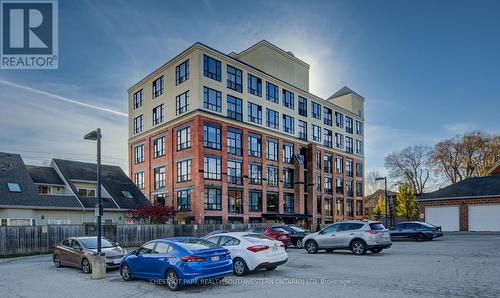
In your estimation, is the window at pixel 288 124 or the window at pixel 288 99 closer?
the window at pixel 288 124

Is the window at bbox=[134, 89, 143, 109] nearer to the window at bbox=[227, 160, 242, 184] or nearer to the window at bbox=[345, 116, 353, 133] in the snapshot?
the window at bbox=[227, 160, 242, 184]

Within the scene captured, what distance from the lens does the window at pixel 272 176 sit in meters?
48.0

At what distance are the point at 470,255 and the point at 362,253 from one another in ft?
15.1

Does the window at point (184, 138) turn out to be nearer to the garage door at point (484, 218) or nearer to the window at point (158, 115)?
the window at point (158, 115)

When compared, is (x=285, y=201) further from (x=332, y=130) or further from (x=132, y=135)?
(x=132, y=135)

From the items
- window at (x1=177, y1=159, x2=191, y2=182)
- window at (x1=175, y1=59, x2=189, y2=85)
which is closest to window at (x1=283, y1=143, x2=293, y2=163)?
window at (x1=177, y1=159, x2=191, y2=182)

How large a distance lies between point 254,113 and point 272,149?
5.26 m

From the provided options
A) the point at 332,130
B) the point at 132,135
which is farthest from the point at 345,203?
the point at 132,135

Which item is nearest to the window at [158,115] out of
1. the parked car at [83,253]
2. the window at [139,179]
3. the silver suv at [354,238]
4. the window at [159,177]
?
the window at [159,177]

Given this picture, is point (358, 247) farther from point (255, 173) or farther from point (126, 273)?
point (255, 173)

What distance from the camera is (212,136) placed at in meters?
41.1

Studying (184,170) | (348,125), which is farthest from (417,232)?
(348,125)

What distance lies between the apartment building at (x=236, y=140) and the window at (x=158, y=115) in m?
0.12

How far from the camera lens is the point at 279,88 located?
5081 centimetres
